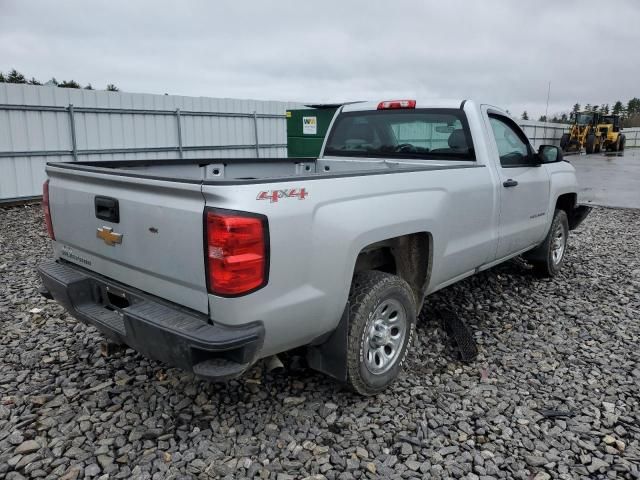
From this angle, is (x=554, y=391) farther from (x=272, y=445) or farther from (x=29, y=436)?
(x=29, y=436)

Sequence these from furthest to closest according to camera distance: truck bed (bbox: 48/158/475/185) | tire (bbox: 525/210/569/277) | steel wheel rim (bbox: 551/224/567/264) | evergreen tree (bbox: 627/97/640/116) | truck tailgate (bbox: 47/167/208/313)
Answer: evergreen tree (bbox: 627/97/640/116) < steel wheel rim (bbox: 551/224/567/264) < tire (bbox: 525/210/569/277) < truck bed (bbox: 48/158/475/185) < truck tailgate (bbox: 47/167/208/313)

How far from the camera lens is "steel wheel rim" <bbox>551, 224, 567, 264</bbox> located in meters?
5.58

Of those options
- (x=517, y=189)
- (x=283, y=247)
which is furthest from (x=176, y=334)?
(x=517, y=189)

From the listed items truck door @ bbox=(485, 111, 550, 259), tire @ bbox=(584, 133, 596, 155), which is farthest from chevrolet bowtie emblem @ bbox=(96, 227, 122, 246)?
tire @ bbox=(584, 133, 596, 155)

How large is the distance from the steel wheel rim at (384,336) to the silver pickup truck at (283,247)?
10 mm

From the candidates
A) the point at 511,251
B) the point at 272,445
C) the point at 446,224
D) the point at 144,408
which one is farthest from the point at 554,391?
the point at 144,408

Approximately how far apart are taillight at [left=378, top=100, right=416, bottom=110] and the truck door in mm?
648

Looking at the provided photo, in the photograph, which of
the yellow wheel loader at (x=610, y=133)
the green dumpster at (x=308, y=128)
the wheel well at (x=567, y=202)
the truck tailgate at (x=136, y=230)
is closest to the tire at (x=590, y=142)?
the yellow wheel loader at (x=610, y=133)

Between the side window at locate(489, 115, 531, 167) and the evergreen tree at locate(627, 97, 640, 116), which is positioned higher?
the evergreen tree at locate(627, 97, 640, 116)

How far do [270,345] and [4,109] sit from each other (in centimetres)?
990

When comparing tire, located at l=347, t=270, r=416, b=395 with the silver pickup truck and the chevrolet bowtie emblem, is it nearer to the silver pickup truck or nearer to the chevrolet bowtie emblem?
the silver pickup truck

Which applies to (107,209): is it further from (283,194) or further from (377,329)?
(377,329)

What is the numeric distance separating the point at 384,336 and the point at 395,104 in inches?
88.0

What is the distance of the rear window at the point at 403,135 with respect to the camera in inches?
163
